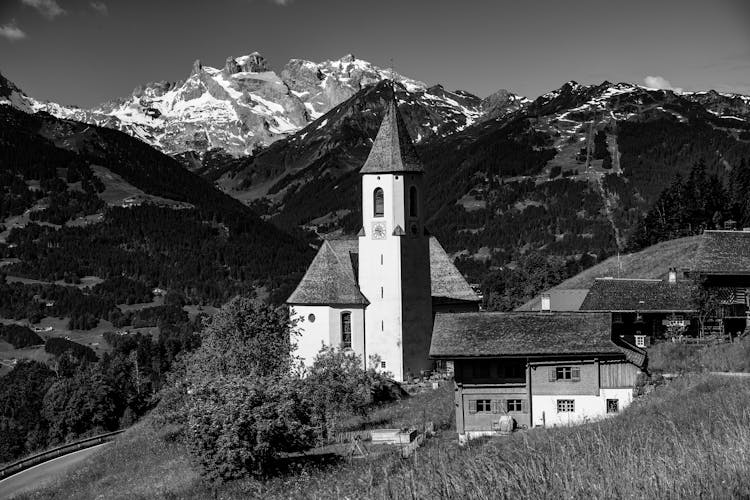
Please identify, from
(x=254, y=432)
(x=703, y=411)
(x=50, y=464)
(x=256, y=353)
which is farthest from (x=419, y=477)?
(x=50, y=464)


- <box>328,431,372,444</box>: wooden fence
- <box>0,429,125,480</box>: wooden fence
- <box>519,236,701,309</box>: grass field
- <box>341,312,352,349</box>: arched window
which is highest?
<box>519,236,701,309</box>: grass field

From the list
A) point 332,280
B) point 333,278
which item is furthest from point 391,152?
point 332,280

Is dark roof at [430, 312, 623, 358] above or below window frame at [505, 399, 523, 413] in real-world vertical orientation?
above

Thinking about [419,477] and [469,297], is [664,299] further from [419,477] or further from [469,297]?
[419,477]

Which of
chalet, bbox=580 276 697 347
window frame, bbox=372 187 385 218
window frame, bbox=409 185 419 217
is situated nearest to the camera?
chalet, bbox=580 276 697 347

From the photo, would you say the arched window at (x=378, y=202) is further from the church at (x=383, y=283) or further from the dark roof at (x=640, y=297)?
the dark roof at (x=640, y=297)

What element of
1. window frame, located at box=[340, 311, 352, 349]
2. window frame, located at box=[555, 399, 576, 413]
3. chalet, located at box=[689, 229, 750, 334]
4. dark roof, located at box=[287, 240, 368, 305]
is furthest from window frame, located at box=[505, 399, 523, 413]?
chalet, located at box=[689, 229, 750, 334]

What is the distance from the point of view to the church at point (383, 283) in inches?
2650

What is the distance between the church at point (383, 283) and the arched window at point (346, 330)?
0.02 meters

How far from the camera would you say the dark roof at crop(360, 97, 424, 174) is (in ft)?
223

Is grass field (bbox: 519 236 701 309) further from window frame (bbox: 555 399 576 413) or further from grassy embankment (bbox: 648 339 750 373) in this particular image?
window frame (bbox: 555 399 576 413)

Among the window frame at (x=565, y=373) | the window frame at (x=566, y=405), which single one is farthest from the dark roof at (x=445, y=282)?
the window frame at (x=566, y=405)

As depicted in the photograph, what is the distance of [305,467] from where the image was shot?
34.9 meters

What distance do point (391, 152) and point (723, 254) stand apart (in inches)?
1135
